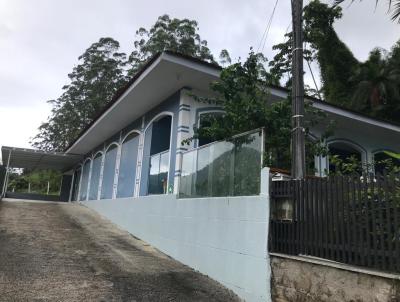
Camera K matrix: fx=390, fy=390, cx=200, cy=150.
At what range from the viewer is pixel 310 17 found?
2389cm

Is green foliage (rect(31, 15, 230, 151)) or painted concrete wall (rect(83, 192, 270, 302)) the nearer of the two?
painted concrete wall (rect(83, 192, 270, 302))

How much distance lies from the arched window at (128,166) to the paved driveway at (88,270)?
2.36 m

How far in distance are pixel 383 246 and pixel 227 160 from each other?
10.9 feet

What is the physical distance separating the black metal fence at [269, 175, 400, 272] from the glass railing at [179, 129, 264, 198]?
2.23ft

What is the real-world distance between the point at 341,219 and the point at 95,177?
14.5 meters

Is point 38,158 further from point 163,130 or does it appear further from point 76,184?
point 163,130

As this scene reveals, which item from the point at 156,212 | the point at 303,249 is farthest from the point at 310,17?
the point at 303,249

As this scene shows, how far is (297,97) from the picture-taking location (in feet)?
19.1

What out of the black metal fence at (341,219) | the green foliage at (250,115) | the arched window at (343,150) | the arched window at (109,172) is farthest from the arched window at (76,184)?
the black metal fence at (341,219)

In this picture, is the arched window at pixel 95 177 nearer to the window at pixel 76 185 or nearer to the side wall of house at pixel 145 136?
the side wall of house at pixel 145 136

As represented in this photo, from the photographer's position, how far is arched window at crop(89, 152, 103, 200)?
1704cm

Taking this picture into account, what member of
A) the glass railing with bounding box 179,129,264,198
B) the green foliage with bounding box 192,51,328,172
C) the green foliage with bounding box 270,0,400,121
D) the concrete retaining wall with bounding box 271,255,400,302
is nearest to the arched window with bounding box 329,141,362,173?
the green foliage with bounding box 192,51,328,172

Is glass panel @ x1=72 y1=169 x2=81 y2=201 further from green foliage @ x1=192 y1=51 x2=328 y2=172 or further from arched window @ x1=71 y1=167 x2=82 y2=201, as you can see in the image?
green foliage @ x1=192 y1=51 x2=328 y2=172

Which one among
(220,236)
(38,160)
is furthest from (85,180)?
(220,236)
